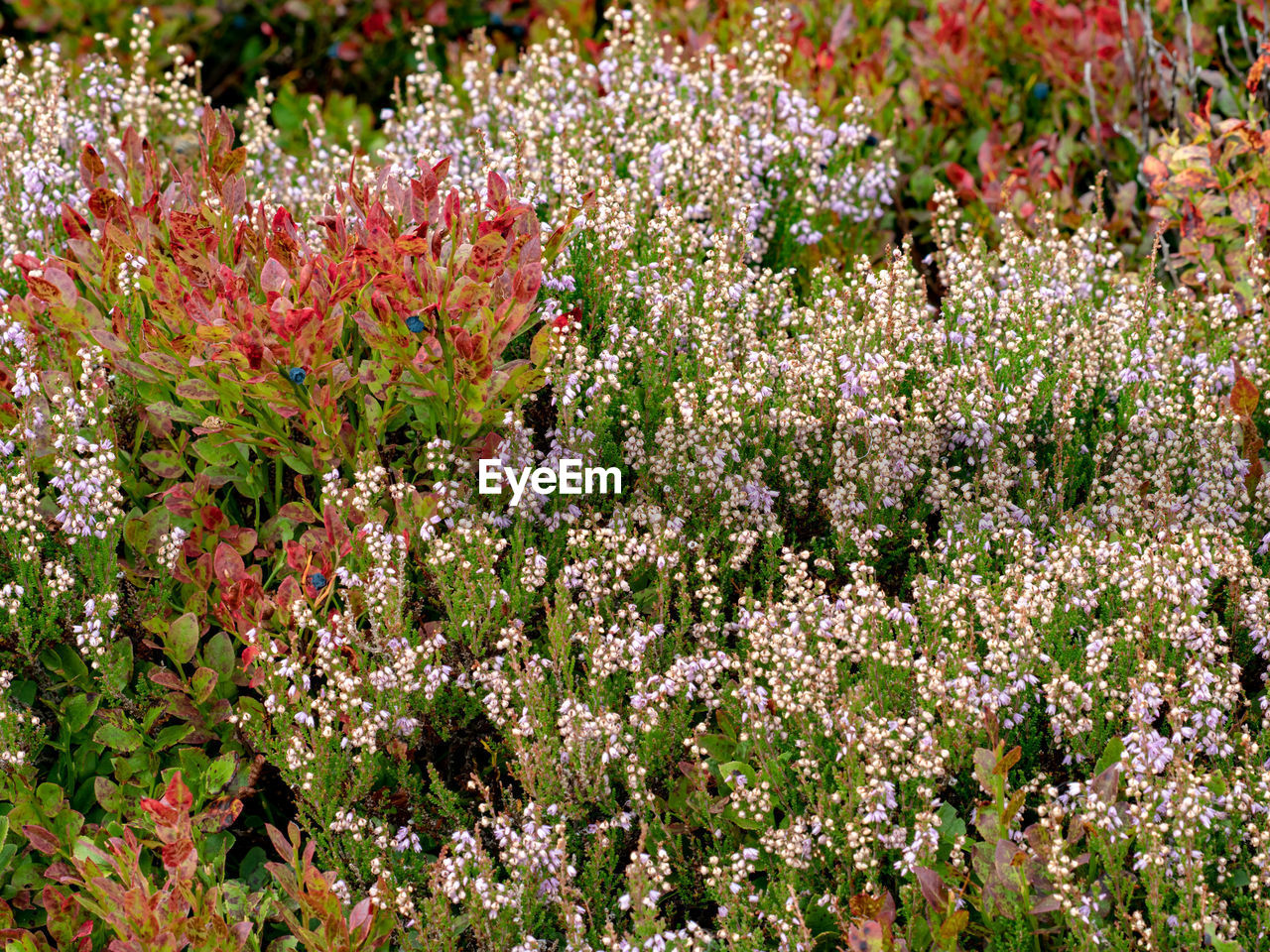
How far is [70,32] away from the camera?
7.50m

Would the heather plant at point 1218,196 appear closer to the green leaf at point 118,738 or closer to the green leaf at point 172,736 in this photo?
the green leaf at point 172,736

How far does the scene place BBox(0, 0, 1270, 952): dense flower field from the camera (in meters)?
2.76

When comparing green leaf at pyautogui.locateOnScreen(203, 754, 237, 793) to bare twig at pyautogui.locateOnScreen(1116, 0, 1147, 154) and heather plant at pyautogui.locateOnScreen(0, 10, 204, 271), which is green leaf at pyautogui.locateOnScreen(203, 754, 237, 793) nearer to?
heather plant at pyautogui.locateOnScreen(0, 10, 204, 271)

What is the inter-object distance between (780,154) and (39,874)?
346cm

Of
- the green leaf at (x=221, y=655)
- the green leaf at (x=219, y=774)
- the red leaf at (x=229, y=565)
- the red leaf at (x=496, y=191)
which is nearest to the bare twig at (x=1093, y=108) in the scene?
the red leaf at (x=496, y=191)

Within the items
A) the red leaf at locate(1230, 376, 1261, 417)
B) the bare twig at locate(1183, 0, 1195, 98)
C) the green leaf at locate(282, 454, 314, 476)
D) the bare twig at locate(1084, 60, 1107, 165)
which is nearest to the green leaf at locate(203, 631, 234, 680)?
the green leaf at locate(282, 454, 314, 476)

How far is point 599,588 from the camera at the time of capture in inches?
126

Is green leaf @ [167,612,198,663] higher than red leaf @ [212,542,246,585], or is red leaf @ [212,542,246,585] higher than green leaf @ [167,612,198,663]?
red leaf @ [212,542,246,585]

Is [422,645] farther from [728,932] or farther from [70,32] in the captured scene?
[70,32]

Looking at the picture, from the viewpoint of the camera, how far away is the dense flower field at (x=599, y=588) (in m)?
2.76

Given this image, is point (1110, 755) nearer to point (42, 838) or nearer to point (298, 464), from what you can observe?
point (298, 464)

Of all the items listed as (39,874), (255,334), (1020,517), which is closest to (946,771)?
(1020,517)

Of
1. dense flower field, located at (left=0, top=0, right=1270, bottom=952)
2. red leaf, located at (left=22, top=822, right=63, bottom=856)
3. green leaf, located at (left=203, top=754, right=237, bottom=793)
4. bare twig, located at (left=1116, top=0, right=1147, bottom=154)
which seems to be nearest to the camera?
dense flower field, located at (left=0, top=0, right=1270, bottom=952)

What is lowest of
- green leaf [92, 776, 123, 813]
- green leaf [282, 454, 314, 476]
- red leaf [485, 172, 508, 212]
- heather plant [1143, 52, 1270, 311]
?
green leaf [92, 776, 123, 813]
